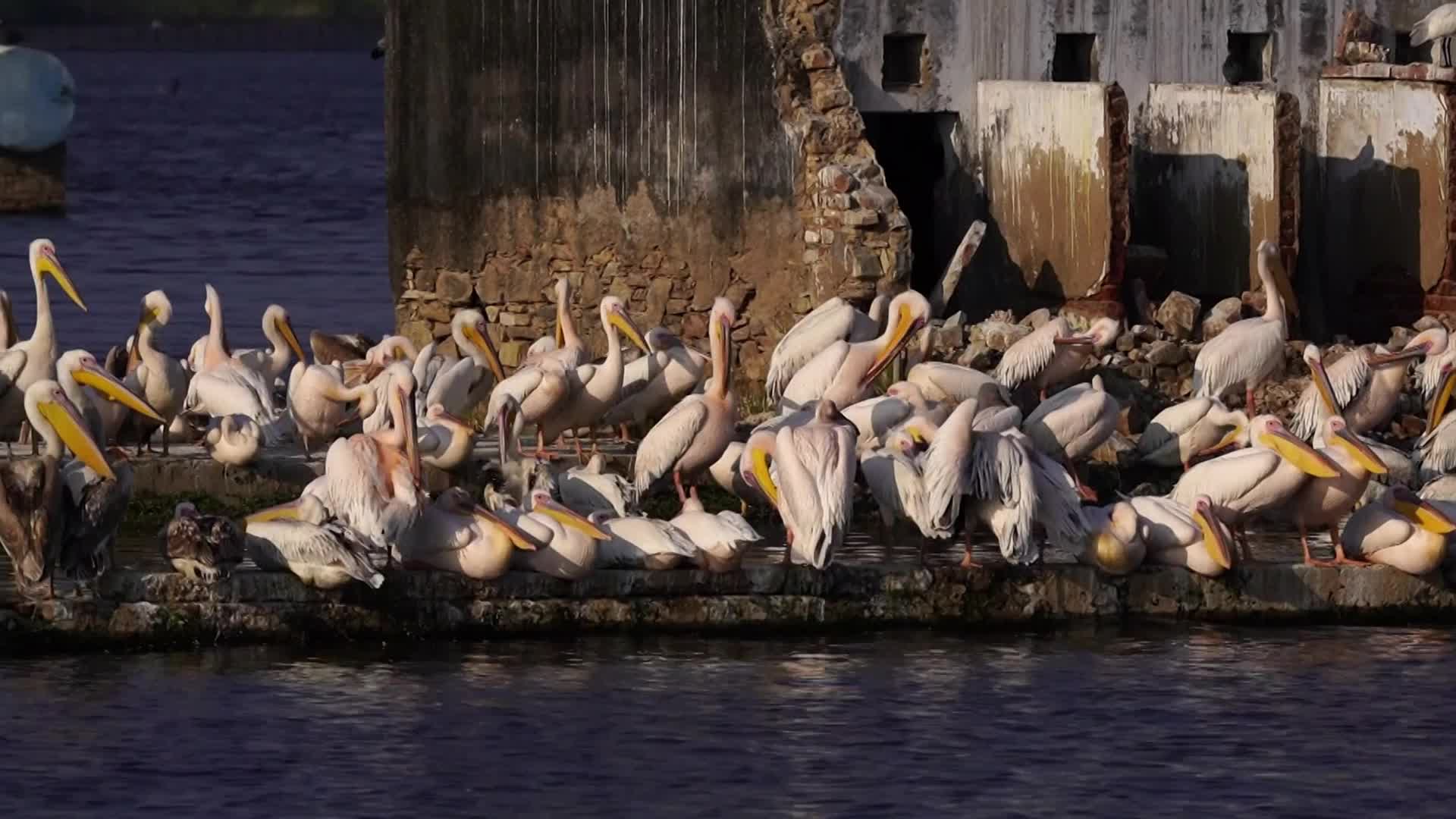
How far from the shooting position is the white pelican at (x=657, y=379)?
17891 mm

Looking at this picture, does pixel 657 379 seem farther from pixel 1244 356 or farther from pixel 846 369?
pixel 1244 356

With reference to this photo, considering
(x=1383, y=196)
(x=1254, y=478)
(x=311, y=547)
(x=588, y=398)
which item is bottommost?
(x=311, y=547)

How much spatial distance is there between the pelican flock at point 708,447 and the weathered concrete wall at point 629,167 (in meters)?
0.37

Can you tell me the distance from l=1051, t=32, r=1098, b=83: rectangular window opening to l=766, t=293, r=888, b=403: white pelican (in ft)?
12.3

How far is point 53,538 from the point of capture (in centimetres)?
1366

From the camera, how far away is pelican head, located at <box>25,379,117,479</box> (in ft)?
47.8

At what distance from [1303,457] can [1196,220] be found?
662 cm

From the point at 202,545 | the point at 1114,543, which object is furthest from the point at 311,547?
the point at 1114,543

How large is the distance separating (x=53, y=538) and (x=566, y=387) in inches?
157

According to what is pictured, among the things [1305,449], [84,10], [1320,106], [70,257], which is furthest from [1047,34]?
[84,10]

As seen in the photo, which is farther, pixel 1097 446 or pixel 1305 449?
pixel 1097 446

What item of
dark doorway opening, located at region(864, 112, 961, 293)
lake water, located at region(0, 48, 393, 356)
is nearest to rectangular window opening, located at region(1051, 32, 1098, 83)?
dark doorway opening, located at region(864, 112, 961, 293)

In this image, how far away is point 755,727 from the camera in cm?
1289

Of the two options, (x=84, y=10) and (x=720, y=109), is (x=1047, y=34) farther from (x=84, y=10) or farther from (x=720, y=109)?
(x=84, y=10)
